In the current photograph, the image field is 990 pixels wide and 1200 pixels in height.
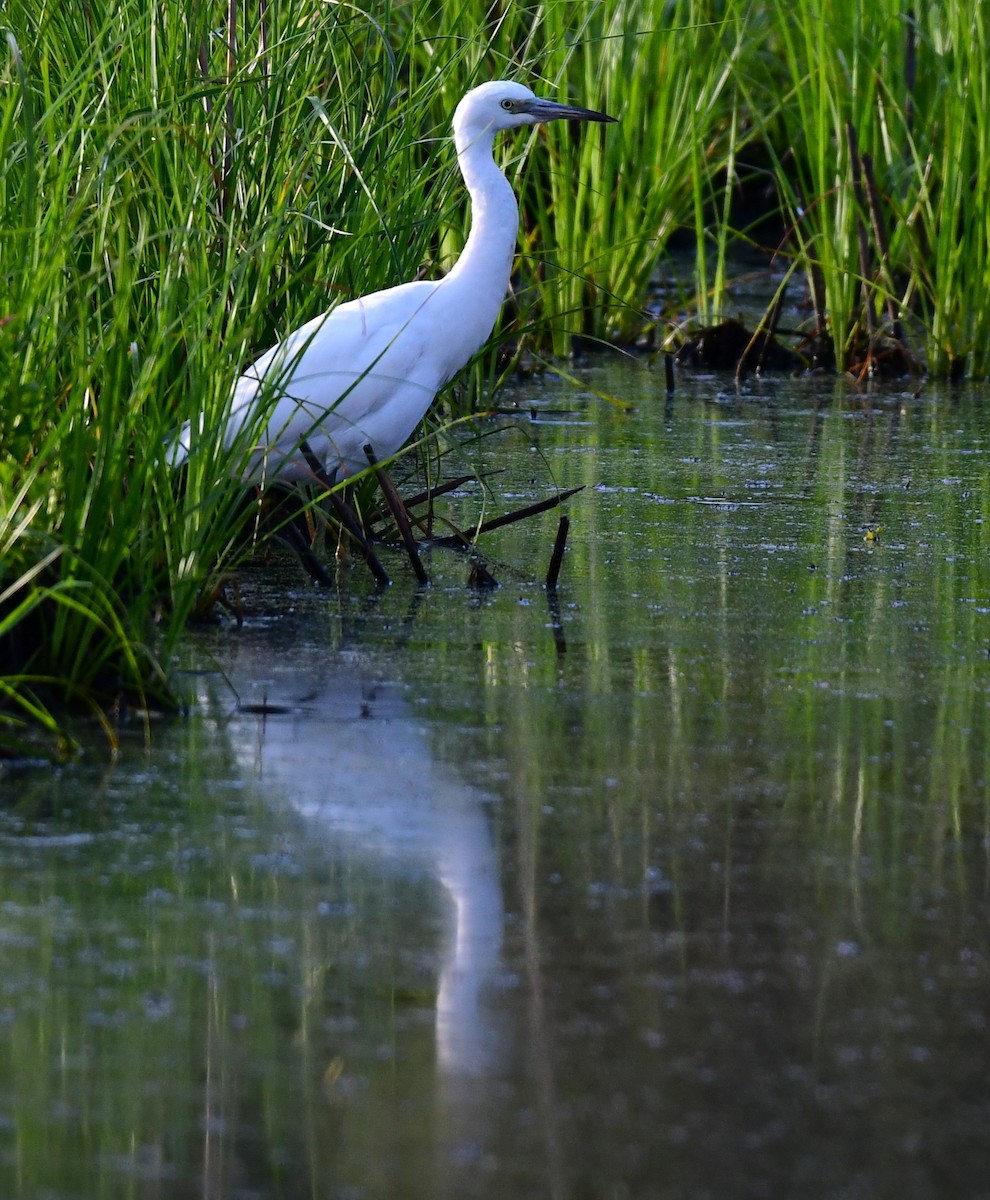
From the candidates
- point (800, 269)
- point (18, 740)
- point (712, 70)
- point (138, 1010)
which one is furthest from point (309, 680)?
point (800, 269)

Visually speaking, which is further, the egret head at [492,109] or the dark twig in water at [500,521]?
the egret head at [492,109]

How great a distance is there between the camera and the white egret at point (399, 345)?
343 cm

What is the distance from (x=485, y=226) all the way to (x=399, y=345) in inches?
14.4

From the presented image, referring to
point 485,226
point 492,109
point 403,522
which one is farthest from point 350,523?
point 492,109

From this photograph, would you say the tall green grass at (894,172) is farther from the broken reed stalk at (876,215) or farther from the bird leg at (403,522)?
the bird leg at (403,522)

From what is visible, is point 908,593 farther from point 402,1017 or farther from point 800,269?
point 800,269

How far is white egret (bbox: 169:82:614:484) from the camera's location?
135 inches

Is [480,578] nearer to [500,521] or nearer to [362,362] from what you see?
[500,521]

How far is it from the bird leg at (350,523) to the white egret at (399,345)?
0.7 inches

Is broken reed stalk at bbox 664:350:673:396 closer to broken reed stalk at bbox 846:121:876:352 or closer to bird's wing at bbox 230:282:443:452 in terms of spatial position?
broken reed stalk at bbox 846:121:876:352

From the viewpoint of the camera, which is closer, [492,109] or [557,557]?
[557,557]

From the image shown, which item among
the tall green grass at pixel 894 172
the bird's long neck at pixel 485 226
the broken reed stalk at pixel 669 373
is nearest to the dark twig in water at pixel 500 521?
the bird's long neck at pixel 485 226

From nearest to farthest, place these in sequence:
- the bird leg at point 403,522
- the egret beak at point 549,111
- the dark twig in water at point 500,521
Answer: the bird leg at point 403,522 < the dark twig in water at point 500,521 < the egret beak at point 549,111

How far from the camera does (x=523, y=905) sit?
1.90 meters
